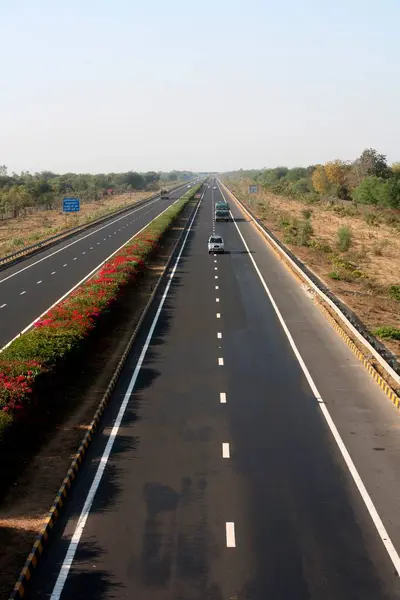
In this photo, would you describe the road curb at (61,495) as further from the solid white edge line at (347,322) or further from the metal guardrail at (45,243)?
the metal guardrail at (45,243)

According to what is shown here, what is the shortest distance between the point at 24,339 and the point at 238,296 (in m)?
19.0

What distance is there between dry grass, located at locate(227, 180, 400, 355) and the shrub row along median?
15.0 meters

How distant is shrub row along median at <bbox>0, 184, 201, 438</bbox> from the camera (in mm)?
19141

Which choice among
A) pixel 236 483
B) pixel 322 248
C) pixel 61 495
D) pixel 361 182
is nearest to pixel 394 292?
pixel 322 248

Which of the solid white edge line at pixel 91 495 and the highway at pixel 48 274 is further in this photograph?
the highway at pixel 48 274

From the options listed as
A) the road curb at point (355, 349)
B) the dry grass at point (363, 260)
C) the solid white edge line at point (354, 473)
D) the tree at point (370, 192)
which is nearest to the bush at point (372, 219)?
the dry grass at point (363, 260)

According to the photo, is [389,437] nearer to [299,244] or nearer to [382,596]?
[382,596]

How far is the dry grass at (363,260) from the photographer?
39.2m

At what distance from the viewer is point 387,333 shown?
106ft

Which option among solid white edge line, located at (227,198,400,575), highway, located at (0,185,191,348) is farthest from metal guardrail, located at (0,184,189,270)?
solid white edge line, located at (227,198,400,575)

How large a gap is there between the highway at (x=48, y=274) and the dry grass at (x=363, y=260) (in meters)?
19.6

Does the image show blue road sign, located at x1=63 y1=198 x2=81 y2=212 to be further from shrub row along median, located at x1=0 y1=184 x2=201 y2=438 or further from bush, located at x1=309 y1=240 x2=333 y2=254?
shrub row along median, located at x1=0 y1=184 x2=201 y2=438

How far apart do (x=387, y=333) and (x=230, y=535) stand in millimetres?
20472

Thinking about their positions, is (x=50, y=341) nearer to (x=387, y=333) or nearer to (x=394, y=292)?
(x=387, y=333)
